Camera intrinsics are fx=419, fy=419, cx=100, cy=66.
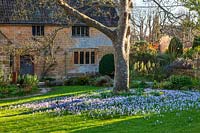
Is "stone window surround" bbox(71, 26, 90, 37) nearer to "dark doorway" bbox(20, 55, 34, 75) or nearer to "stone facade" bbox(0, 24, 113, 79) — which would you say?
"stone facade" bbox(0, 24, 113, 79)

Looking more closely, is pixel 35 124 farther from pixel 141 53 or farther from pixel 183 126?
pixel 141 53

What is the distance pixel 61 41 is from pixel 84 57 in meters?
2.58

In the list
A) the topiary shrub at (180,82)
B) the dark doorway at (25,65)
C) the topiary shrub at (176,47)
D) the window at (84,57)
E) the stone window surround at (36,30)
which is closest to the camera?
the topiary shrub at (180,82)

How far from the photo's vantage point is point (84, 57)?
3756 centimetres

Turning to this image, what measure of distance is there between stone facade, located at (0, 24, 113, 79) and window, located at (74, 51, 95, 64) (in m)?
0.20

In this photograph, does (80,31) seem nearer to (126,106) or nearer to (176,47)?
(176,47)

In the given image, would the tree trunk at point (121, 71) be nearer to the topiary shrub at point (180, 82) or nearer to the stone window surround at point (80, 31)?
the topiary shrub at point (180, 82)

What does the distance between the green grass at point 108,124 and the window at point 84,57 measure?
24.8 meters

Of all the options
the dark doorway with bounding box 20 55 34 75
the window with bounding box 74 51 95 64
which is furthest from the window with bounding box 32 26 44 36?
the window with bounding box 74 51 95 64

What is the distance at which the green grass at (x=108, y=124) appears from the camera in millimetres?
9648

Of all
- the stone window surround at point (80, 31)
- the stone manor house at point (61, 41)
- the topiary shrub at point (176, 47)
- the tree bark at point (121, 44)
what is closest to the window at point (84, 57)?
the stone manor house at point (61, 41)

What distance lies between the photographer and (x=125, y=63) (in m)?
17.8

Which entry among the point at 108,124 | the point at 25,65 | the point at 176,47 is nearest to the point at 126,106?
the point at 108,124

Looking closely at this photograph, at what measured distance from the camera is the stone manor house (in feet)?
115
